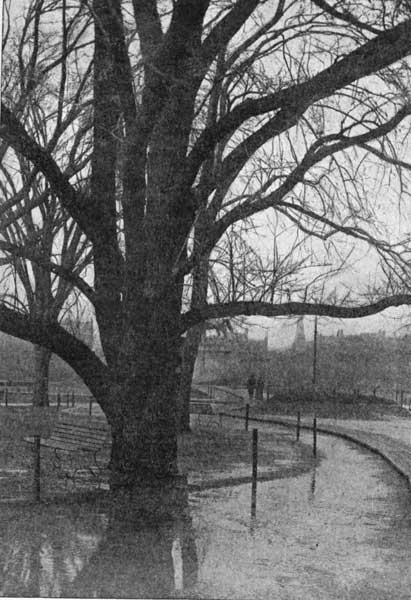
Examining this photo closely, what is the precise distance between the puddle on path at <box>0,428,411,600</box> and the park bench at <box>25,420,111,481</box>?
5.04ft

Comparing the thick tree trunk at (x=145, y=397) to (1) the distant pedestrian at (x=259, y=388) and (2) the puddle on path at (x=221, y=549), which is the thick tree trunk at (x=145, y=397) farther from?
(1) the distant pedestrian at (x=259, y=388)

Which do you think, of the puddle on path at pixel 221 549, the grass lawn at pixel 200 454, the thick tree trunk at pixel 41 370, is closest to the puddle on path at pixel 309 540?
the puddle on path at pixel 221 549

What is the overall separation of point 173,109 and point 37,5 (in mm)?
2089

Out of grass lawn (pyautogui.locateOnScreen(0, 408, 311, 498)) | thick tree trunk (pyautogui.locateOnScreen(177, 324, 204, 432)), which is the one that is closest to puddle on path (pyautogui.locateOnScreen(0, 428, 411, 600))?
grass lawn (pyautogui.locateOnScreen(0, 408, 311, 498))

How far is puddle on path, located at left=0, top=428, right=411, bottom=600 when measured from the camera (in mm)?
6645

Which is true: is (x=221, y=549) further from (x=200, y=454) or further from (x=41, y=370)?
(x=41, y=370)

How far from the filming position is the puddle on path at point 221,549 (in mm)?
6645

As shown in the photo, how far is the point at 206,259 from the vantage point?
11594mm

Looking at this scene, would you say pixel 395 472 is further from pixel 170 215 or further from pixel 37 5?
pixel 37 5

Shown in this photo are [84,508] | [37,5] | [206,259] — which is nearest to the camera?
[84,508]

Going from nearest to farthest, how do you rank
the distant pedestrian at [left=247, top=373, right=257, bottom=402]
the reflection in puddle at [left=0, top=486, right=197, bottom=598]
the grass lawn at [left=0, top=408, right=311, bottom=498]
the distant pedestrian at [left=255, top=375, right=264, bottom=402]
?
the reflection in puddle at [left=0, top=486, right=197, bottom=598] → the grass lawn at [left=0, top=408, right=311, bottom=498] → the distant pedestrian at [left=247, top=373, right=257, bottom=402] → the distant pedestrian at [left=255, top=375, right=264, bottom=402]

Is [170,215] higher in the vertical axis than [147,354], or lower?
higher

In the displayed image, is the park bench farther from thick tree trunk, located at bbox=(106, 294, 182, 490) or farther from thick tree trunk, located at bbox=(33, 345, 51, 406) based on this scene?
thick tree trunk, located at bbox=(33, 345, 51, 406)

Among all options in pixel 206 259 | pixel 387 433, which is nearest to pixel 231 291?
pixel 206 259
